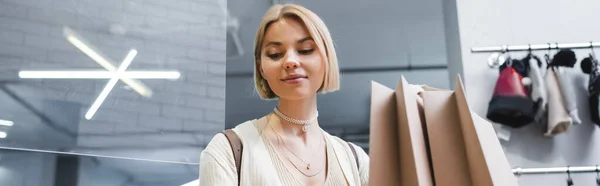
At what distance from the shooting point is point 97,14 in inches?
72.3

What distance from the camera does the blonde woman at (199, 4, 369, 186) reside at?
0.76 meters

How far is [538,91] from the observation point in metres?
1.92

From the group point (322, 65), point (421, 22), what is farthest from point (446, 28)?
point (322, 65)

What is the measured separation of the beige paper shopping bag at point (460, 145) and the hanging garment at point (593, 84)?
165 centimetres

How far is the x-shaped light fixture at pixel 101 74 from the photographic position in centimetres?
163

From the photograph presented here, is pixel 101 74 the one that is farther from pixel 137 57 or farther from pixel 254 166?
pixel 254 166

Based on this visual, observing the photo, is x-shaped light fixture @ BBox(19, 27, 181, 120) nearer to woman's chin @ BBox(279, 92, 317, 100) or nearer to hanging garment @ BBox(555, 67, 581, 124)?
woman's chin @ BBox(279, 92, 317, 100)

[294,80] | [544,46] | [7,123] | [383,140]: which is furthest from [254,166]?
[544,46]

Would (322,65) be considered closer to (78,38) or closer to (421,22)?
(78,38)

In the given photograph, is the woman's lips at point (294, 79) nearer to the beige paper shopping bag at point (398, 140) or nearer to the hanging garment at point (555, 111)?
the beige paper shopping bag at point (398, 140)

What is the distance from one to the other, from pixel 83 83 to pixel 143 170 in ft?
1.33

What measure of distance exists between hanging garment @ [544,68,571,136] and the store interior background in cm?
13

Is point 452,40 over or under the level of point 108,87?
over

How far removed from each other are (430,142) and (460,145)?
0.11 feet
